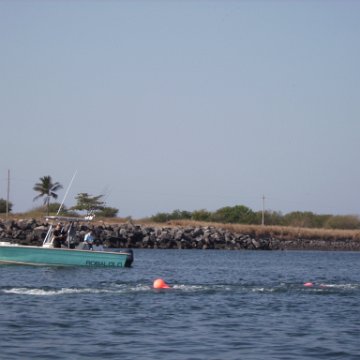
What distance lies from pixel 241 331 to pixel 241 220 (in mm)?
92714

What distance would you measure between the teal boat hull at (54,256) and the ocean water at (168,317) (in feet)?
1.57

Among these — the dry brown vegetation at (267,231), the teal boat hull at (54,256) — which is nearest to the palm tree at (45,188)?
the dry brown vegetation at (267,231)

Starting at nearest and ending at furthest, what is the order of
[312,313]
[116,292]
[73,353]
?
[73,353] → [312,313] → [116,292]

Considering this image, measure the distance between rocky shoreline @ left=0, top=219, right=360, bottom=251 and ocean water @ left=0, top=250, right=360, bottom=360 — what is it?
25589 mm

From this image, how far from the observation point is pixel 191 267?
4966 cm

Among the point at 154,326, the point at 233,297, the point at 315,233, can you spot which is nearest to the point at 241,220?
the point at 315,233

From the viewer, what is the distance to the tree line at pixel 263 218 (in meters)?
113

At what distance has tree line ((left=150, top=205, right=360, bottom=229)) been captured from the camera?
113031 millimetres

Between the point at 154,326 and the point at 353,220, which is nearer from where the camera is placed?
the point at 154,326

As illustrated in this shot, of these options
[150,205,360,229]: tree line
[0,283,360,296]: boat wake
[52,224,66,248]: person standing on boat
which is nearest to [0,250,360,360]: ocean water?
[0,283,360,296]: boat wake

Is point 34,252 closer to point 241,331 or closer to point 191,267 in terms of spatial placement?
point 191,267

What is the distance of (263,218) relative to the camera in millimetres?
112938

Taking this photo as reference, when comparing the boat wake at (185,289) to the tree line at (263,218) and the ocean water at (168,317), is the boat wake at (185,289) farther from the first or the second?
the tree line at (263,218)

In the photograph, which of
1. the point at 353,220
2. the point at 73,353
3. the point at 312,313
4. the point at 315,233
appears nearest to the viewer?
the point at 73,353
